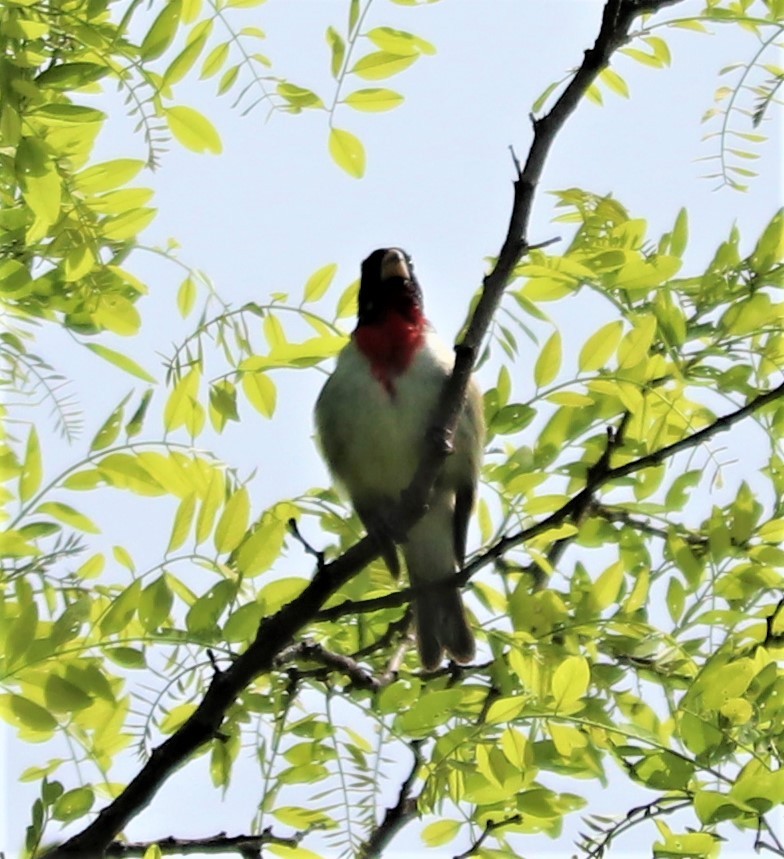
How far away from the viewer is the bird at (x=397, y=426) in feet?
12.4

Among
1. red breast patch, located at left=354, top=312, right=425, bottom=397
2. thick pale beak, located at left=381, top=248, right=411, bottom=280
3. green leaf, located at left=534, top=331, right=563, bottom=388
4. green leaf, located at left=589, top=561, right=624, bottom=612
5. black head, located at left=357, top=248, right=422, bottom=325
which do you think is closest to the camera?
green leaf, located at left=589, top=561, right=624, bottom=612

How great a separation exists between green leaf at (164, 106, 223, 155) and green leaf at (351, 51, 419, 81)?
0.35 metres

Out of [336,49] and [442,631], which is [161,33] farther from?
[442,631]

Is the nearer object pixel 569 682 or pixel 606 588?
pixel 569 682

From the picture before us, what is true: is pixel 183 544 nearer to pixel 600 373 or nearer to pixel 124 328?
pixel 124 328

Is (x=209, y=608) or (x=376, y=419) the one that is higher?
(x=376, y=419)

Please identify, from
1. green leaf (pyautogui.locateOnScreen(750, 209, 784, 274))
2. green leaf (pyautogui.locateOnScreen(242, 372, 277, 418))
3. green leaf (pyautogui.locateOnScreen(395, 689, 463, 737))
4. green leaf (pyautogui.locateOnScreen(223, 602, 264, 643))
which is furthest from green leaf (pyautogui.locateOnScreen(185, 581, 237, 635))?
green leaf (pyautogui.locateOnScreen(750, 209, 784, 274))

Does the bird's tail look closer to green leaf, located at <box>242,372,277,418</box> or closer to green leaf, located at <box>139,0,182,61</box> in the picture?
green leaf, located at <box>242,372,277,418</box>

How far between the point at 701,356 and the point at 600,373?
0.84ft

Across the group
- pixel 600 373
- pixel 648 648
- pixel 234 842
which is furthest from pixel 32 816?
pixel 600 373

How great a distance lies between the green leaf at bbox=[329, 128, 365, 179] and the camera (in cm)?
281

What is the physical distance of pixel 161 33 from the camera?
2520 mm

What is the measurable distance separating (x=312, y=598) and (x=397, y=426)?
Result: 1.31 m

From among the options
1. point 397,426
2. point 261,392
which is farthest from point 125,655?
point 397,426
